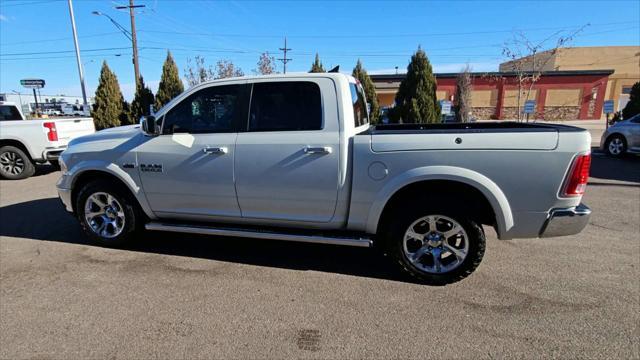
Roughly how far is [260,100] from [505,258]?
3.14m

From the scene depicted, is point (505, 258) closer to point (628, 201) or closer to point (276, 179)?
point (276, 179)

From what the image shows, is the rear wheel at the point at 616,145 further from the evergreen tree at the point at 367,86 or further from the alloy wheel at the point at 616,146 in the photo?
the evergreen tree at the point at 367,86

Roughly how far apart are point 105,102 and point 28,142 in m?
10.7

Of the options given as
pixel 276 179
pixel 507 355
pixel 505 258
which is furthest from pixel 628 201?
pixel 276 179

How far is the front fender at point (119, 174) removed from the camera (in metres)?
3.99

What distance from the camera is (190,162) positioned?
373 centimetres

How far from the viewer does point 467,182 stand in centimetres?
305

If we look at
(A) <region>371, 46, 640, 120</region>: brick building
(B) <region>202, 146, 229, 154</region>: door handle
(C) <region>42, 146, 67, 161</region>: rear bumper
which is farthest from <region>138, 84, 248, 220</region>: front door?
(A) <region>371, 46, 640, 120</region>: brick building

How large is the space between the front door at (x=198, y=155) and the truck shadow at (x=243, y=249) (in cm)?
56

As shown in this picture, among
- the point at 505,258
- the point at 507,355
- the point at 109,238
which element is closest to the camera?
the point at 507,355

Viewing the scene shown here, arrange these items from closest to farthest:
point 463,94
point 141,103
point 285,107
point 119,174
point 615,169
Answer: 1. point 285,107
2. point 119,174
3. point 615,169
4. point 141,103
5. point 463,94

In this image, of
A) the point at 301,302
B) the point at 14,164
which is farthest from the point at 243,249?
the point at 14,164

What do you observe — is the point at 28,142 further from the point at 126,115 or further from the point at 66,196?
the point at 126,115

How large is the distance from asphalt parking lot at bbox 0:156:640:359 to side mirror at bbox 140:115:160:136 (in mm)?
1409
